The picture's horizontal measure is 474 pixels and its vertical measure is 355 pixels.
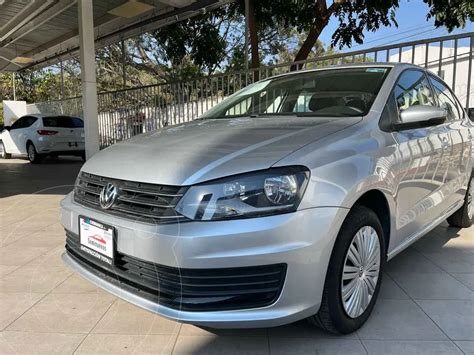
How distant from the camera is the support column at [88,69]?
7707 millimetres

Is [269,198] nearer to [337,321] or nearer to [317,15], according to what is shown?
[337,321]

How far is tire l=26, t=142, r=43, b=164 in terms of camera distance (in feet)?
42.8

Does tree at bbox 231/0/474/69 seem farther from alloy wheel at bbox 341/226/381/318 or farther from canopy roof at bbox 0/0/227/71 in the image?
alloy wheel at bbox 341/226/381/318

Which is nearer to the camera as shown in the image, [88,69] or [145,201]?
[145,201]

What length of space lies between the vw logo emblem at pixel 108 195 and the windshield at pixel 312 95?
4.72ft

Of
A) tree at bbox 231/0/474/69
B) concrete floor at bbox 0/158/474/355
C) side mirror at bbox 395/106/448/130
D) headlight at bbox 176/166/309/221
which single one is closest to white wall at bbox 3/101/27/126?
tree at bbox 231/0/474/69

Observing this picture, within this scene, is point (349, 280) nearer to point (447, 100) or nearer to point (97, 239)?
point (97, 239)

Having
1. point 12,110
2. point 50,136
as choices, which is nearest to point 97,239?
point 50,136

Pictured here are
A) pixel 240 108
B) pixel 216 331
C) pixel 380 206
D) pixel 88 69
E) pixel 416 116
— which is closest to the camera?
pixel 216 331

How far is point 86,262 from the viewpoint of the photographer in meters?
2.79

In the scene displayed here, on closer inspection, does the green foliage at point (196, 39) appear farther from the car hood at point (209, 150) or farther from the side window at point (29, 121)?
the car hood at point (209, 150)

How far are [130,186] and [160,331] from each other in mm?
950

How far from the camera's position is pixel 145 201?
2.31 meters

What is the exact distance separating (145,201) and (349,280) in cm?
120
